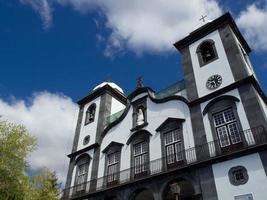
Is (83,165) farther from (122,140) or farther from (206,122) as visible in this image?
(206,122)

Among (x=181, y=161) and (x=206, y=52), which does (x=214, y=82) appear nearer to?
(x=206, y=52)

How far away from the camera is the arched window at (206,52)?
56.2 ft

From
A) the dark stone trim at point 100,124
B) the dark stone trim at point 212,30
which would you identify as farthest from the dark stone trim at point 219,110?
the dark stone trim at point 100,124

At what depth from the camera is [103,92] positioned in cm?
2452

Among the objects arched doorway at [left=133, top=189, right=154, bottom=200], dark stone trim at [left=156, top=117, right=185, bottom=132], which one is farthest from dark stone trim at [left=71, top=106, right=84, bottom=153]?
dark stone trim at [left=156, top=117, right=185, bottom=132]

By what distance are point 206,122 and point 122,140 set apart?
22.7 feet

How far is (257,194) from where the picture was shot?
11.1 metres

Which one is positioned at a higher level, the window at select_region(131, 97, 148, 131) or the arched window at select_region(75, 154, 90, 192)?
the window at select_region(131, 97, 148, 131)

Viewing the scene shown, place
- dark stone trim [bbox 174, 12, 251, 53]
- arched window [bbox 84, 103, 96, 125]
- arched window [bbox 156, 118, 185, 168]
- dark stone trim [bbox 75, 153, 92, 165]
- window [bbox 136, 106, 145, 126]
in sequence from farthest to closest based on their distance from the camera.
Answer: arched window [bbox 84, 103, 96, 125], dark stone trim [bbox 75, 153, 92, 165], window [bbox 136, 106, 145, 126], dark stone trim [bbox 174, 12, 251, 53], arched window [bbox 156, 118, 185, 168]

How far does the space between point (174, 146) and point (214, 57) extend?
6.45 meters

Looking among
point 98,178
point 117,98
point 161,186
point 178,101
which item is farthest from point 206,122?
point 117,98

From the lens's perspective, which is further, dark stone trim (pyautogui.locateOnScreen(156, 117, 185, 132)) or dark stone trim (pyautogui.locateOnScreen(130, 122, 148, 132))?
dark stone trim (pyautogui.locateOnScreen(130, 122, 148, 132))

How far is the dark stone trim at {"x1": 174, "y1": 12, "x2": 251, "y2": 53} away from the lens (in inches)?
691

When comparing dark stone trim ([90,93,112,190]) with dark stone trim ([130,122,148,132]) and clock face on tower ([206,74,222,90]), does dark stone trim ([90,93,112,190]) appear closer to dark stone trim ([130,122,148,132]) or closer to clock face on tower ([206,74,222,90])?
dark stone trim ([130,122,148,132])
